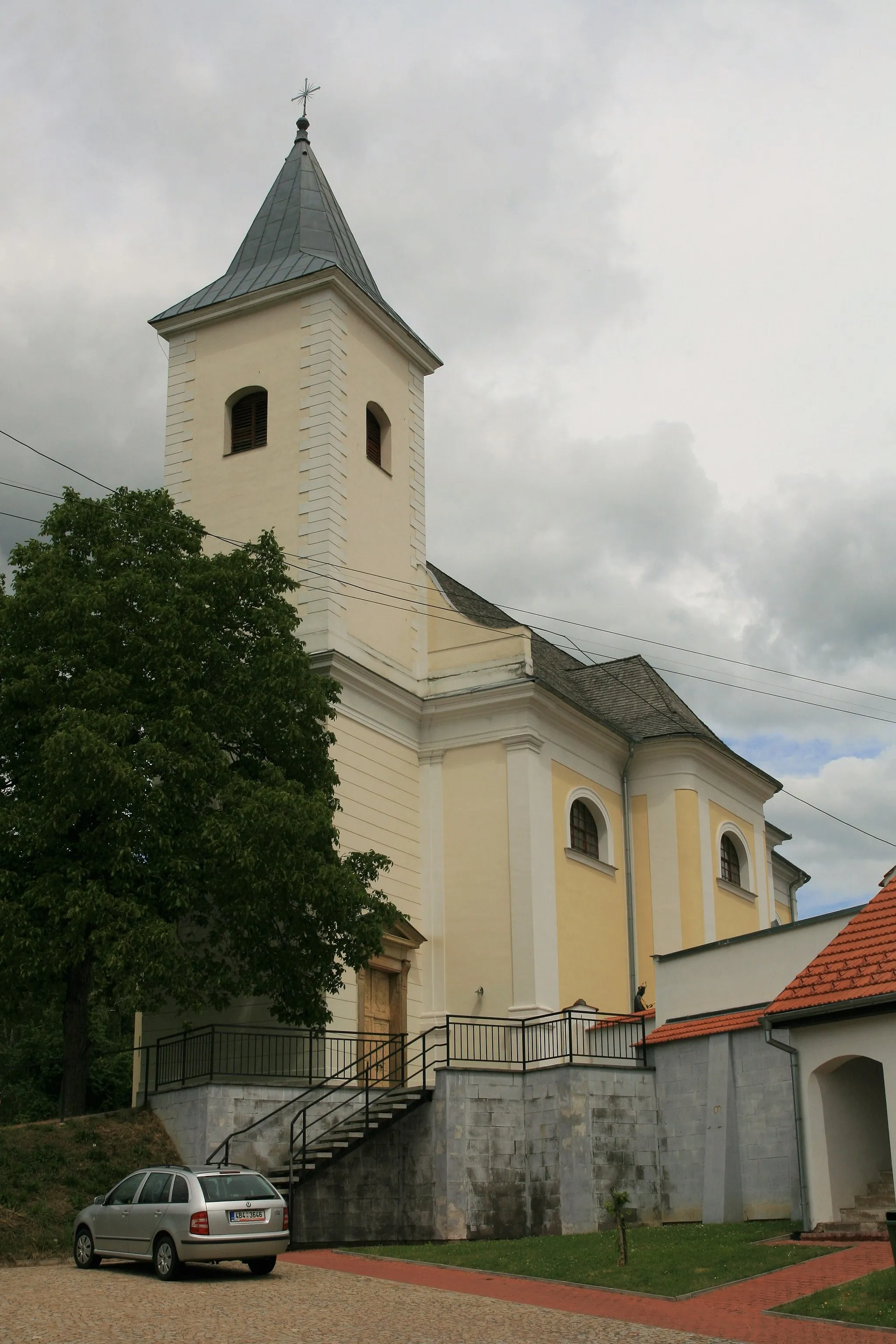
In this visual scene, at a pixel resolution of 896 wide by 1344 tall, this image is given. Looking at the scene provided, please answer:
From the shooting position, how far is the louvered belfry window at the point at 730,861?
37250 millimetres

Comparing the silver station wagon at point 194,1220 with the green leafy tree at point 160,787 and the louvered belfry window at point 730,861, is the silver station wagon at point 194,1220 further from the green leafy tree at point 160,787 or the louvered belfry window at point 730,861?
the louvered belfry window at point 730,861

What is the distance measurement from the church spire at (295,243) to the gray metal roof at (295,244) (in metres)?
0.01

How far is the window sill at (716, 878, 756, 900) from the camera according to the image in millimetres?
35844

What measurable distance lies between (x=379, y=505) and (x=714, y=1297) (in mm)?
20041

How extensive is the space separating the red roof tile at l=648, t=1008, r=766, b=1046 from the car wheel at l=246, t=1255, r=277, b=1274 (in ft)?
26.0

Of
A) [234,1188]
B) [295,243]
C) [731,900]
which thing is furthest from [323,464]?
[234,1188]

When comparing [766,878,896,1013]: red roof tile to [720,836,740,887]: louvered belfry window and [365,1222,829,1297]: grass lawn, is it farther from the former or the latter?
[720,836,740,887]: louvered belfry window

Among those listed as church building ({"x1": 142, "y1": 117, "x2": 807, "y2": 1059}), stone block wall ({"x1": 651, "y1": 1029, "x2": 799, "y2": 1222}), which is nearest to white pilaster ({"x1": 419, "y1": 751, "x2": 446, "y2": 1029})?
church building ({"x1": 142, "y1": 117, "x2": 807, "y2": 1059})

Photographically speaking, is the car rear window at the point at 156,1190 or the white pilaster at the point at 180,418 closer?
the car rear window at the point at 156,1190

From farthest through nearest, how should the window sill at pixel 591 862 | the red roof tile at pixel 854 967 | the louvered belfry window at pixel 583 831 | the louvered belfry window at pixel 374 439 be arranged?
the louvered belfry window at pixel 374 439, the louvered belfry window at pixel 583 831, the window sill at pixel 591 862, the red roof tile at pixel 854 967

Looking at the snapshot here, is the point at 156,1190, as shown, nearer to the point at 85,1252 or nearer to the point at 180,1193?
the point at 180,1193

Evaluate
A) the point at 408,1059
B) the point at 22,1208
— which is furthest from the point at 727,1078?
the point at 22,1208

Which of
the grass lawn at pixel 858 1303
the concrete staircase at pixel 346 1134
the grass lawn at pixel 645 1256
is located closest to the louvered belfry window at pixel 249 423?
the concrete staircase at pixel 346 1134

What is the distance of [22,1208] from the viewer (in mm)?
19016
